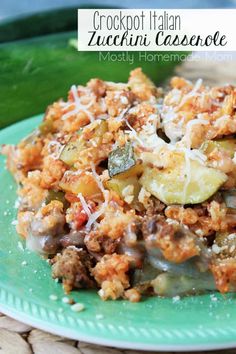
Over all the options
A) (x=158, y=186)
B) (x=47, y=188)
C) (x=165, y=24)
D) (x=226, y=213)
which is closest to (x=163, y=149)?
(x=158, y=186)

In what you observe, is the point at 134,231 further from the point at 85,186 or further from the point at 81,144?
the point at 81,144

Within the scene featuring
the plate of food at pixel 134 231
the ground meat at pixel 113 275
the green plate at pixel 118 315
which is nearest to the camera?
the green plate at pixel 118 315

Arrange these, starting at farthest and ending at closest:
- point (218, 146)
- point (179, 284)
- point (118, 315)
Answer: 1. point (218, 146)
2. point (179, 284)
3. point (118, 315)

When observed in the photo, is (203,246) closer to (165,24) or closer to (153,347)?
(153,347)

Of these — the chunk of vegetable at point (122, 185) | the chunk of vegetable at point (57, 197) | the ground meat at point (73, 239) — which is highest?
the chunk of vegetable at point (122, 185)

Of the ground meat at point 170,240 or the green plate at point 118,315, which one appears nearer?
the green plate at point 118,315

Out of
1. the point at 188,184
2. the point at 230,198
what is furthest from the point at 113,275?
the point at 230,198

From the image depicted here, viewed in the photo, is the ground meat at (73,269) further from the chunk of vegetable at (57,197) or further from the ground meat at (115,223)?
the chunk of vegetable at (57,197)

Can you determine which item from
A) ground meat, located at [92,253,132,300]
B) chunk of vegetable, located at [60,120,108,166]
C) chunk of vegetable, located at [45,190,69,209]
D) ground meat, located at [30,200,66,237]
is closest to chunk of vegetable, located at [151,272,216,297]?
ground meat, located at [92,253,132,300]

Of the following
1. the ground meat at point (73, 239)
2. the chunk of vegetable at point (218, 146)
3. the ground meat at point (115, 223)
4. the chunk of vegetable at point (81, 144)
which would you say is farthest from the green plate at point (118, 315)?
the chunk of vegetable at point (218, 146)
